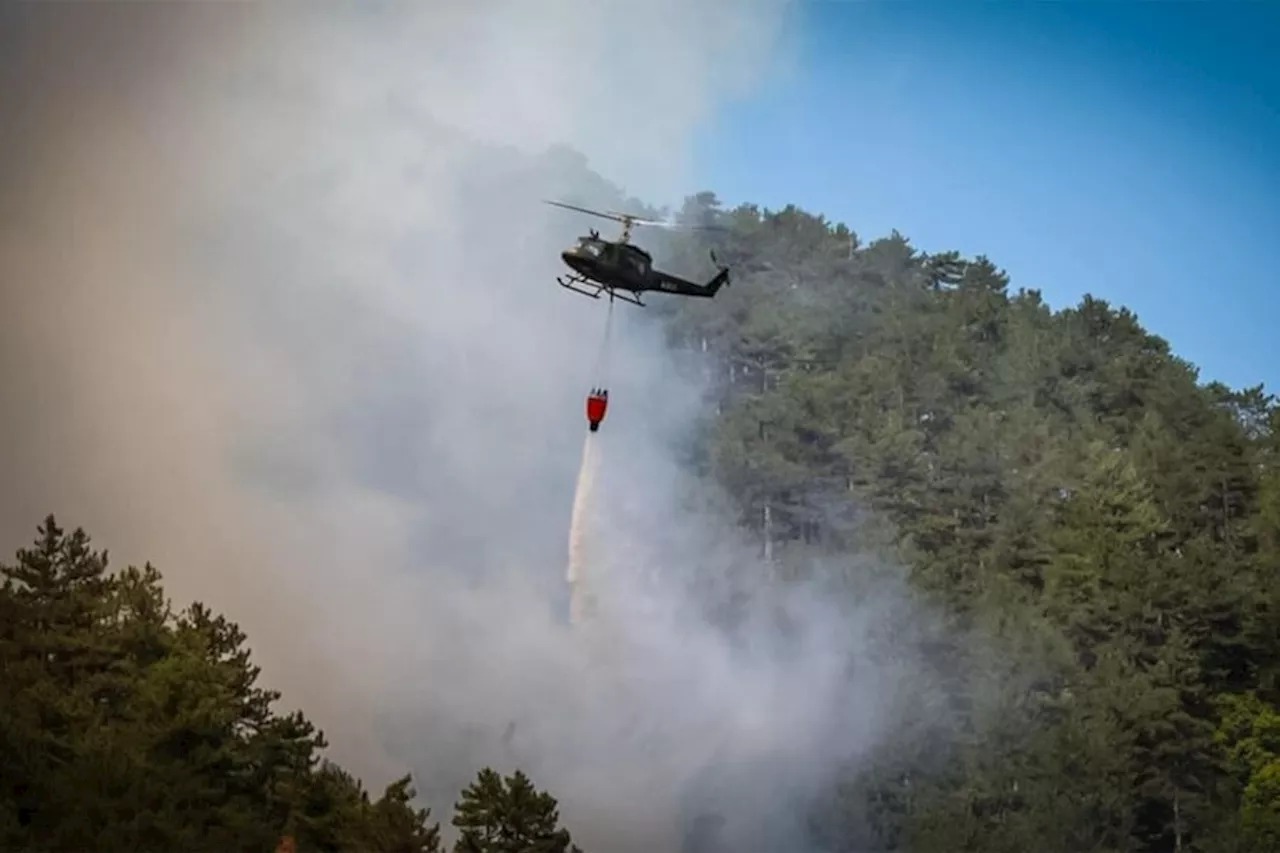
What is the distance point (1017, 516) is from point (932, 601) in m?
2.46

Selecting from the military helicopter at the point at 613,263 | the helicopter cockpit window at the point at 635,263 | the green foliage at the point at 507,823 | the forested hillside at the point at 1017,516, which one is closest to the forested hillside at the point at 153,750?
the green foliage at the point at 507,823

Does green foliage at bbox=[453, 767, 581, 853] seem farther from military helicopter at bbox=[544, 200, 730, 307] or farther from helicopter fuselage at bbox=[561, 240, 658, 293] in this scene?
helicopter fuselage at bbox=[561, 240, 658, 293]

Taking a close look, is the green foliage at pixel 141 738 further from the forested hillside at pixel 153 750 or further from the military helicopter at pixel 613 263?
the military helicopter at pixel 613 263

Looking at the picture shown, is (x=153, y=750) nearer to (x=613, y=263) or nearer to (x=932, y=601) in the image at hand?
(x=613, y=263)

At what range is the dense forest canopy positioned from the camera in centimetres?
1389

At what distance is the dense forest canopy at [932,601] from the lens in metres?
13.9

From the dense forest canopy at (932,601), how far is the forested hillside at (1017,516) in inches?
1.6

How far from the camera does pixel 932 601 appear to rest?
20.4m

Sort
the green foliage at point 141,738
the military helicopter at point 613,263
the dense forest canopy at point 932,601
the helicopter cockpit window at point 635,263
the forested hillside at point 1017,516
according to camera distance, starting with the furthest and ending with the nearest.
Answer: the forested hillside at point 1017,516
the helicopter cockpit window at point 635,263
the military helicopter at point 613,263
the dense forest canopy at point 932,601
the green foliage at point 141,738

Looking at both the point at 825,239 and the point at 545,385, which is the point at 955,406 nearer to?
the point at 825,239

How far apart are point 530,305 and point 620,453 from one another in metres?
2.32

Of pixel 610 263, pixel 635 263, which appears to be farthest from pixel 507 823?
pixel 635 263

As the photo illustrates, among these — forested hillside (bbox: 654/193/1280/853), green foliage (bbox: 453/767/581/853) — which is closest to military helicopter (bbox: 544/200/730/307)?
green foliage (bbox: 453/767/581/853)

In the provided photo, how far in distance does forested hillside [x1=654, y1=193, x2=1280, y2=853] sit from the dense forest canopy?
39mm
